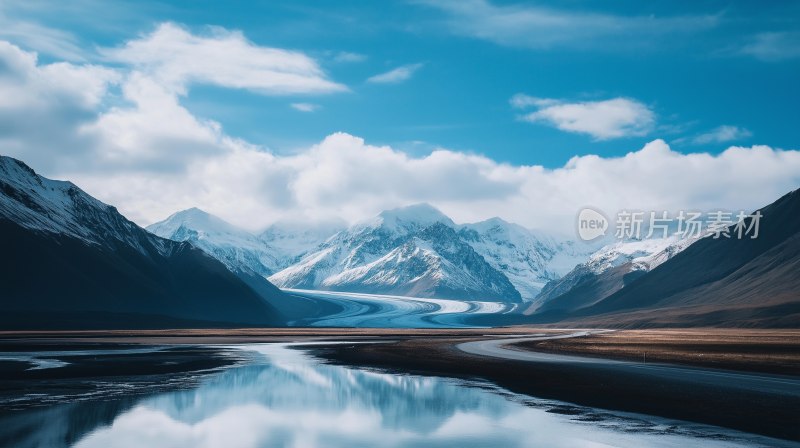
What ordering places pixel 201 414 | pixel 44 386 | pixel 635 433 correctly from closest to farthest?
1. pixel 635 433
2. pixel 201 414
3. pixel 44 386

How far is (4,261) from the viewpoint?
191m

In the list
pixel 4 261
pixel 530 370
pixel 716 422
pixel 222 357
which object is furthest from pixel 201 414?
pixel 4 261

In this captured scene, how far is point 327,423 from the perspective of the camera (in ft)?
106

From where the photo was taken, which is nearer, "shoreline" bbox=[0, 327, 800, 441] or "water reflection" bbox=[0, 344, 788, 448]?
"water reflection" bbox=[0, 344, 788, 448]

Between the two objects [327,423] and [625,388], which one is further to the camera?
[625,388]

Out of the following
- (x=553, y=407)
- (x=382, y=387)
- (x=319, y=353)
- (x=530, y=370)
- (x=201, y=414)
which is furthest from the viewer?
(x=319, y=353)

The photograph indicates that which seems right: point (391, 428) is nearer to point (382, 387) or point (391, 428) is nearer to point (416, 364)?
point (382, 387)

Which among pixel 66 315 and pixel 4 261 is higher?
pixel 4 261

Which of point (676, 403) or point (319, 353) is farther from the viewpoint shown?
point (319, 353)

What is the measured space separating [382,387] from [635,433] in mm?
20827

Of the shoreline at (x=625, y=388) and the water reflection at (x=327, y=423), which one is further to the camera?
A: the shoreline at (x=625, y=388)

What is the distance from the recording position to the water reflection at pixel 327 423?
27.7 meters

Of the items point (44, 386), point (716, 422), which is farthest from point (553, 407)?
point (44, 386)

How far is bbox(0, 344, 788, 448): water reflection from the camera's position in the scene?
27.7 m
